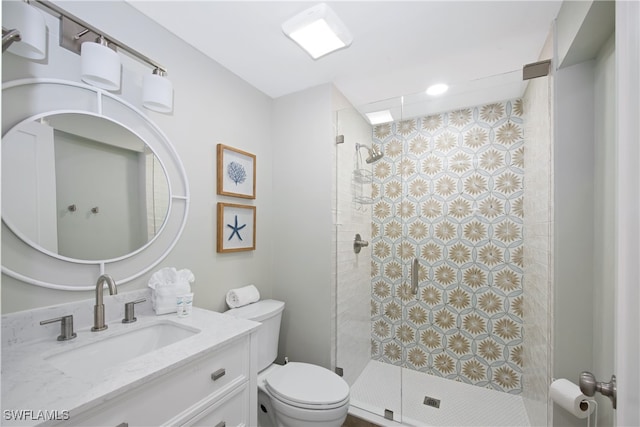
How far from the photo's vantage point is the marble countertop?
2.55 ft

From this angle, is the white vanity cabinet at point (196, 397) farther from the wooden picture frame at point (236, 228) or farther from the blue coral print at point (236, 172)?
the blue coral print at point (236, 172)

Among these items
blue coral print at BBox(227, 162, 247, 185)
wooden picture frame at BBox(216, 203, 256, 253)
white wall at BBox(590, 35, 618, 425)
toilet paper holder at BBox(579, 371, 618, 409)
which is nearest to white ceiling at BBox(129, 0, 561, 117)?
white wall at BBox(590, 35, 618, 425)

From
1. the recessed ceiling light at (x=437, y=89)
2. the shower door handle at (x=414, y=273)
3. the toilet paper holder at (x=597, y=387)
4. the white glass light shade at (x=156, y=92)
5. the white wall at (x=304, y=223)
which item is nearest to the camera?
the toilet paper holder at (x=597, y=387)

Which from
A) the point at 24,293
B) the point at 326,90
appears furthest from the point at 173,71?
the point at 24,293

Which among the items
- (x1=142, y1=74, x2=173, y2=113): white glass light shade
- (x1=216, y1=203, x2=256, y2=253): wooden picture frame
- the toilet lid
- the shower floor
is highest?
(x1=142, y1=74, x2=173, y2=113): white glass light shade

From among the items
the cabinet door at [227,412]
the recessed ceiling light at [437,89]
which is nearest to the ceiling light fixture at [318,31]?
the recessed ceiling light at [437,89]

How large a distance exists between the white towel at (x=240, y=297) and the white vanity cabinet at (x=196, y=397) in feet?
1.87

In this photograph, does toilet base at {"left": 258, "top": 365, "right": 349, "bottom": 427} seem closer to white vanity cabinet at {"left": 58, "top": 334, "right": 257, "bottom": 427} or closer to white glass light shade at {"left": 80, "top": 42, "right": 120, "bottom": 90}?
white vanity cabinet at {"left": 58, "top": 334, "right": 257, "bottom": 427}

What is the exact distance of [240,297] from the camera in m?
1.88

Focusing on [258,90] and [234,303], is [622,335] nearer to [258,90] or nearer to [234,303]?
[234,303]

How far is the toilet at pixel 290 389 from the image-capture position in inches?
58.7

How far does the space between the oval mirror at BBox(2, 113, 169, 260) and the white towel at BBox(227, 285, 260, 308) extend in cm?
64

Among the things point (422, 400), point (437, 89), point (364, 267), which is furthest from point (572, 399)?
point (437, 89)

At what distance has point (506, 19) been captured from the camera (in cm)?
149
